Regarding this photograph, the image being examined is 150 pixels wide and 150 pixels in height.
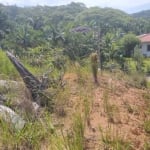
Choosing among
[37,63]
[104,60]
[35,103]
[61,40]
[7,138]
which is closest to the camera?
[7,138]

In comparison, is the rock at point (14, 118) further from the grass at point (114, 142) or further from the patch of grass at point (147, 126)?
the patch of grass at point (147, 126)

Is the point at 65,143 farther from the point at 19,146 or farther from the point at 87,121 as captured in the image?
the point at 87,121

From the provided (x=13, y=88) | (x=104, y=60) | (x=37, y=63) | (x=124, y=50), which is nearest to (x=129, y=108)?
(x=13, y=88)

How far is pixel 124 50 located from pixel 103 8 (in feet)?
195

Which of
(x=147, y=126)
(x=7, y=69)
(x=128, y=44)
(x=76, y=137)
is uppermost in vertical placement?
(x=76, y=137)

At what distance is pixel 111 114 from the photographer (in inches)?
177

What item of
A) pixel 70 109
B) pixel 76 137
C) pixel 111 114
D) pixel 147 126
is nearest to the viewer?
pixel 76 137

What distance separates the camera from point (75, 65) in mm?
6707

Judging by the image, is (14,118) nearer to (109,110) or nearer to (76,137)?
(76,137)

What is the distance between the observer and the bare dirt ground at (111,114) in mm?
3746

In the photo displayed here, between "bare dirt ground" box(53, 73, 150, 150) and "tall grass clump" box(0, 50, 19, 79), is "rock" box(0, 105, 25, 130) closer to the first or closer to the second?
"bare dirt ground" box(53, 73, 150, 150)

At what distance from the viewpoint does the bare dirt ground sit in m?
3.75

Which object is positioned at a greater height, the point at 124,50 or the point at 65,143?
the point at 65,143

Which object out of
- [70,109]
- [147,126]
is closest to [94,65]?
[70,109]
